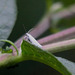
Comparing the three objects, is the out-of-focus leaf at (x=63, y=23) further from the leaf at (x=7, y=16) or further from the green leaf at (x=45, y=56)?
the green leaf at (x=45, y=56)

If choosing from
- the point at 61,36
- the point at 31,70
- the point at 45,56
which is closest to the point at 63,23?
the point at 61,36

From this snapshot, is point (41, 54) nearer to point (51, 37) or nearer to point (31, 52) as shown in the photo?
point (31, 52)

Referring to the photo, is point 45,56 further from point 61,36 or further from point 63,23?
point 63,23

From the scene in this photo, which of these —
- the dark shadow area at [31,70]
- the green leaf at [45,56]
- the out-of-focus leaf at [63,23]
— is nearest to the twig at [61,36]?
the dark shadow area at [31,70]

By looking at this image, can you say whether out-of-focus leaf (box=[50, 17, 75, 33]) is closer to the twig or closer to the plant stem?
the twig

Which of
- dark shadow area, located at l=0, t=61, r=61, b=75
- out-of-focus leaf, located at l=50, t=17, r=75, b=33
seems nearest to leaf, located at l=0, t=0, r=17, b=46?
dark shadow area, located at l=0, t=61, r=61, b=75

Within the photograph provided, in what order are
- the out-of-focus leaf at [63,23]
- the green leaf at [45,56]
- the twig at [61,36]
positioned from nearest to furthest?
the green leaf at [45,56] → the twig at [61,36] → the out-of-focus leaf at [63,23]

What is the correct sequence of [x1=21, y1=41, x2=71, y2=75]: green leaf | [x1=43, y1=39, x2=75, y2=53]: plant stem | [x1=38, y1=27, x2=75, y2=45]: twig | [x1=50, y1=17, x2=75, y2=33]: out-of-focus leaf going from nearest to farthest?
[x1=21, y1=41, x2=71, y2=75]: green leaf < [x1=43, y1=39, x2=75, y2=53]: plant stem < [x1=38, y1=27, x2=75, y2=45]: twig < [x1=50, y1=17, x2=75, y2=33]: out-of-focus leaf

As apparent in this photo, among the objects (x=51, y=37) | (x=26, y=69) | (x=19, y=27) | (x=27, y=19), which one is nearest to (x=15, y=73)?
(x=26, y=69)

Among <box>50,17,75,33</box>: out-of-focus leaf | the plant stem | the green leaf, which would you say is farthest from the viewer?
<box>50,17,75,33</box>: out-of-focus leaf
